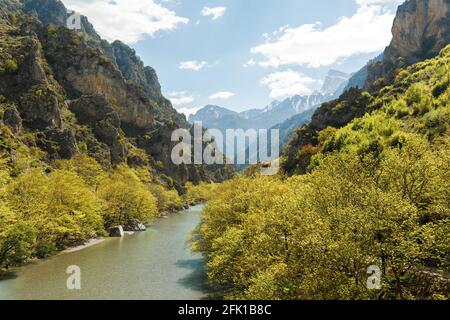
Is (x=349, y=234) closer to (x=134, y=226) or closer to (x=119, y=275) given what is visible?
(x=119, y=275)

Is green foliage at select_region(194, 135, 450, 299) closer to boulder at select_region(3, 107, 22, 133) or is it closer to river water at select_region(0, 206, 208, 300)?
river water at select_region(0, 206, 208, 300)

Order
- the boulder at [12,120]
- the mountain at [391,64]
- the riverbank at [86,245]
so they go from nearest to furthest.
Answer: the riverbank at [86,245] → the boulder at [12,120] → the mountain at [391,64]

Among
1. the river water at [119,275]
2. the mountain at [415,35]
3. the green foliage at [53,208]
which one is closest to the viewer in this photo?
the river water at [119,275]

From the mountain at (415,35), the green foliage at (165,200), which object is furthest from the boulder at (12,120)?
the mountain at (415,35)

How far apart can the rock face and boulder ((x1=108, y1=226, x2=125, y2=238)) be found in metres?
131

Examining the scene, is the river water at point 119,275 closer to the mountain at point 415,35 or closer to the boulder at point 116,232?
the boulder at point 116,232

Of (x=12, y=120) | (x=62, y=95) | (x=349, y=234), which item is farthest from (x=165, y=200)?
(x=349, y=234)

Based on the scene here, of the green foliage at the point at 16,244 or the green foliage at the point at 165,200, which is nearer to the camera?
the green foliage at the point at 16,244

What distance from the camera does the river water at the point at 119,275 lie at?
42.9 m

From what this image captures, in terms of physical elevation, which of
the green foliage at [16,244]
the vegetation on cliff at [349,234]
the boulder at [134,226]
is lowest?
the boulder at [134,226]

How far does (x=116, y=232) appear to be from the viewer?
8675 centimetres

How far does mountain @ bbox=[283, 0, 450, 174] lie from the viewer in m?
108
